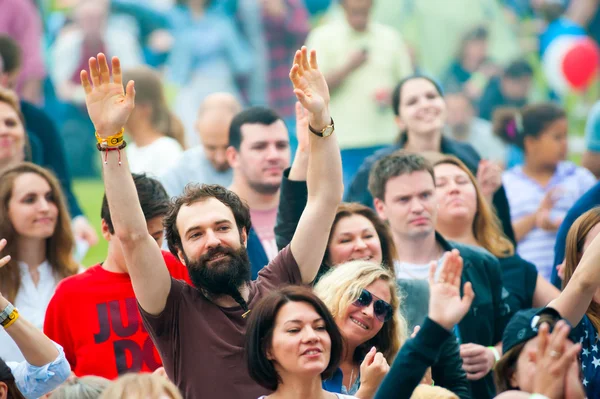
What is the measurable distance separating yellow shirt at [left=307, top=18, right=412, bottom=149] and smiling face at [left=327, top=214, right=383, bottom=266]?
3780 mm

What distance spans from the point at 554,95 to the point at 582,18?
93cm

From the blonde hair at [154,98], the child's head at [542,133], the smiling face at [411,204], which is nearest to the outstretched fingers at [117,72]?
the smiling face at [411,204]

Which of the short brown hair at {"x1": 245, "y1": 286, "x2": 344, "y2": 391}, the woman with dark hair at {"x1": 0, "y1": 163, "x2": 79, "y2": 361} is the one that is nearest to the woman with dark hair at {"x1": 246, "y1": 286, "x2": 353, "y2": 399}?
the short brown hair at {"x1": 245, "y1": 286, "x2": 344, "y2": 391}

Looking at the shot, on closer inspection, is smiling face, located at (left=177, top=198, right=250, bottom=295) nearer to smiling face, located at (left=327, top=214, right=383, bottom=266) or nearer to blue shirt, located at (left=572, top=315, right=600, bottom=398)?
smiling face, located at (left=327, top=214, right=383, bottom=266)

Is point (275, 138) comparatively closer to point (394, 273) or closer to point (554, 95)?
point (394, 273)

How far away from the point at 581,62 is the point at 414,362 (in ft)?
34.1

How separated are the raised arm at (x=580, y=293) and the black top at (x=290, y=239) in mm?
587

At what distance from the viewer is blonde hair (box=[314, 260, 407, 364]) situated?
5.48m

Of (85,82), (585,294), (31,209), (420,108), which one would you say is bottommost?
(585,294)

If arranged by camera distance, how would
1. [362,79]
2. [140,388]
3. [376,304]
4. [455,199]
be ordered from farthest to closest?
[362,79]
[455,199]
[376,304]
[140,388]

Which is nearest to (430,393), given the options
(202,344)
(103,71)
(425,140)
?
(202,344)

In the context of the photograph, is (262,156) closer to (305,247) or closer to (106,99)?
(305,247)

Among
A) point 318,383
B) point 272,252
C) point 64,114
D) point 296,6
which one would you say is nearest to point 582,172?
point 272,252

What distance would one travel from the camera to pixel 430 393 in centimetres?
480
